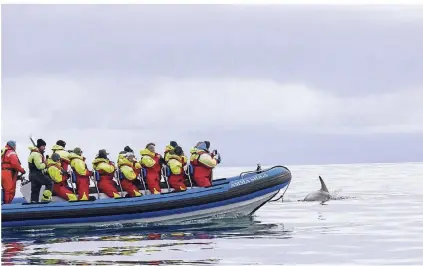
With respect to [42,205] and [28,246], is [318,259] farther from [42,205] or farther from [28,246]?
[42,205]

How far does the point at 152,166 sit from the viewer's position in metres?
21.5

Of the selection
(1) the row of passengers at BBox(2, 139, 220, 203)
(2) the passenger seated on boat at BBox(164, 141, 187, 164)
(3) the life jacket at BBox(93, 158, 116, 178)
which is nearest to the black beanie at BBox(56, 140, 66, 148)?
(1) the row of passengers at BBox(2, 139, 220, 203)

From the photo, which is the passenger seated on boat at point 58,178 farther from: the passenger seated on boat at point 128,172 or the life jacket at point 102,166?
the passenger seated on boat at point 128,172

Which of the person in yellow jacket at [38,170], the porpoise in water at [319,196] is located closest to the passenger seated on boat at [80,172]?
the person in yellow jacket at [38,170]

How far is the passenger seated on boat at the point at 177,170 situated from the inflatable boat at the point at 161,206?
0.58 m

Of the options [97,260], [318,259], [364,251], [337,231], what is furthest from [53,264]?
[337,231]

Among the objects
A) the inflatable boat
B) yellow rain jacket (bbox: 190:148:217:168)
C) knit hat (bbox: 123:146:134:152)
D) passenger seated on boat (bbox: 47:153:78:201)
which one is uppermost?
knit hat (bbox: 123:146:134:152)

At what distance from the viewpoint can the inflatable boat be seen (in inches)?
810

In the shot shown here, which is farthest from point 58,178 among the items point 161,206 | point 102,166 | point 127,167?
point 161,206

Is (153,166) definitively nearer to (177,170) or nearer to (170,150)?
(177,170)

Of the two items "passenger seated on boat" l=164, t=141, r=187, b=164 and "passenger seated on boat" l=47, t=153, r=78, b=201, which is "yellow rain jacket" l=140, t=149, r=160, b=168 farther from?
"passenger seated on boat" l=47, t=153, r=78, b=201

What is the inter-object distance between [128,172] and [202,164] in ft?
5.92

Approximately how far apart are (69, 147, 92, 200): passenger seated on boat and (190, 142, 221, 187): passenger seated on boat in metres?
2.53

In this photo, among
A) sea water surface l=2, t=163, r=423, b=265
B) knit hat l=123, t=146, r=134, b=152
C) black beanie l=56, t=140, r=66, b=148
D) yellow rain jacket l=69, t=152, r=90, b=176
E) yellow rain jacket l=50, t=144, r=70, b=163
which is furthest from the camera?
knit hat l=123, t=146, r=134, b=152
